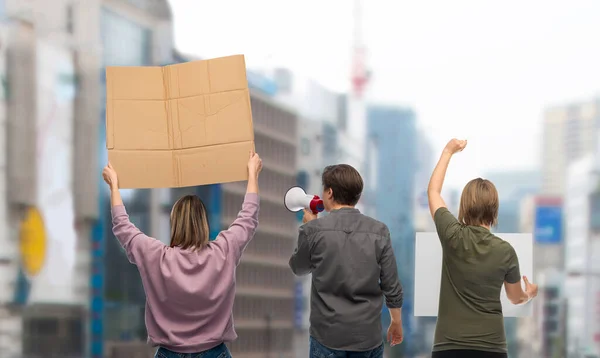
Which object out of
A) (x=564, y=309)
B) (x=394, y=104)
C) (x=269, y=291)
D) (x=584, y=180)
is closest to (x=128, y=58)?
(x=394, y=104)

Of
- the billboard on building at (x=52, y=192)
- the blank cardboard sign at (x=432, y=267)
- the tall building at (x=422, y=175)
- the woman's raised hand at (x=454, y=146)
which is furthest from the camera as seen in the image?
the tall building at (x=422, y=175)

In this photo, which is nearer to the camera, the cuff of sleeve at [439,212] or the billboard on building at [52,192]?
the cuff of sleeve at [439,212]

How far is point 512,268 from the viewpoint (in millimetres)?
2398

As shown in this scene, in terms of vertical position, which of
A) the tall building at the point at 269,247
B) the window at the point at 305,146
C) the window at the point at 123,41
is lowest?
the tall building at the point at 269,247

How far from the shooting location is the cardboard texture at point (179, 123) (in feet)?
8.41

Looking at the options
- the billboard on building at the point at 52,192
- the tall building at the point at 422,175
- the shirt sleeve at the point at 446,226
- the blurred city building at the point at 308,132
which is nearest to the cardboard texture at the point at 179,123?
the shirt sleeve at the point at 446,226

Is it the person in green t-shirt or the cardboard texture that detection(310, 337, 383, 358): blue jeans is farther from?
the cardboard texture

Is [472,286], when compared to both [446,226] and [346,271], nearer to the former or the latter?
[446,226]

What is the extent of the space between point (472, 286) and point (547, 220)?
4759 cm

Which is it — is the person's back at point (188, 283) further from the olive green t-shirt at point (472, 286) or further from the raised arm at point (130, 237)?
the olive green t-shirt at point (472, 286)

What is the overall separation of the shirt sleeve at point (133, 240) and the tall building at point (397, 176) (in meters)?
43.3

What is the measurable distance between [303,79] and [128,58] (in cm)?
1060

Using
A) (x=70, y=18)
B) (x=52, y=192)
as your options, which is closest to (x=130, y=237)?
(x=52, y=192)

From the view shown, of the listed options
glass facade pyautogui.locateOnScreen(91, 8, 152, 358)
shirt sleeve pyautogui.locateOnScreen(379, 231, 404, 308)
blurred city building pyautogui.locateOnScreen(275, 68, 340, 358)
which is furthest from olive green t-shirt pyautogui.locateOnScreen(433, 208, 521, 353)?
blurred city building pyautogui.locateOnScreen(275, 68, 340, 358)
